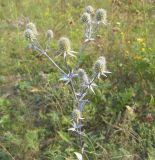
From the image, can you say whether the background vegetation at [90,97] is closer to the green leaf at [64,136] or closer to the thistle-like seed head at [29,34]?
the green leaf at [64,136]

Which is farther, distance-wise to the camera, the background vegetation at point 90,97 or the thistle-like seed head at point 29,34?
the background vegetation at point 90,97

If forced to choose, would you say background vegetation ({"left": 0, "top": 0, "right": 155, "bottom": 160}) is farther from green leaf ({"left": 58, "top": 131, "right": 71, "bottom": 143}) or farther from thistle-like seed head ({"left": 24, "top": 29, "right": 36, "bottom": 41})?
thistle-like seed head ({"left": 24, "top": 29, "right": 36, "bottom": 41})

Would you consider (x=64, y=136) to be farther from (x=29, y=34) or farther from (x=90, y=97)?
(x=29, y=34)

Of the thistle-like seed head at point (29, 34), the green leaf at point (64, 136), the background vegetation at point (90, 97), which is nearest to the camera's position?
the thistle-like seed head at point (29, 34)

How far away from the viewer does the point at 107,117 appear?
3105 mm

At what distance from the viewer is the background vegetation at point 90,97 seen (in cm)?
284

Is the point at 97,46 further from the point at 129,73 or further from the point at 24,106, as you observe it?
the point at 24,106

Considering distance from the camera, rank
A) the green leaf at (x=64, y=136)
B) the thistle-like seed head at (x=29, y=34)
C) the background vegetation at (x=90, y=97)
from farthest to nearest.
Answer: the green leaf at (x=64, y=136)
the background vegetation at (x=90, y=97)
the thistle-like seed head at (x=29, y=34)

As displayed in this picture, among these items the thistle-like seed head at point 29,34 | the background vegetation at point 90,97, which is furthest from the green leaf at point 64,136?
the thistle-like seed head at point 29,34

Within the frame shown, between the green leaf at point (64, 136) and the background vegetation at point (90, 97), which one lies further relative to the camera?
the green leaf at point (64, 136)

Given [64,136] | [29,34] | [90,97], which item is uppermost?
[29,34]

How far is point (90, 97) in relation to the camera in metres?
3.34

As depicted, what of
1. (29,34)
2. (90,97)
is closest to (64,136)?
(90,97)

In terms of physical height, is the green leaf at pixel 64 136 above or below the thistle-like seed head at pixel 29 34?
below
